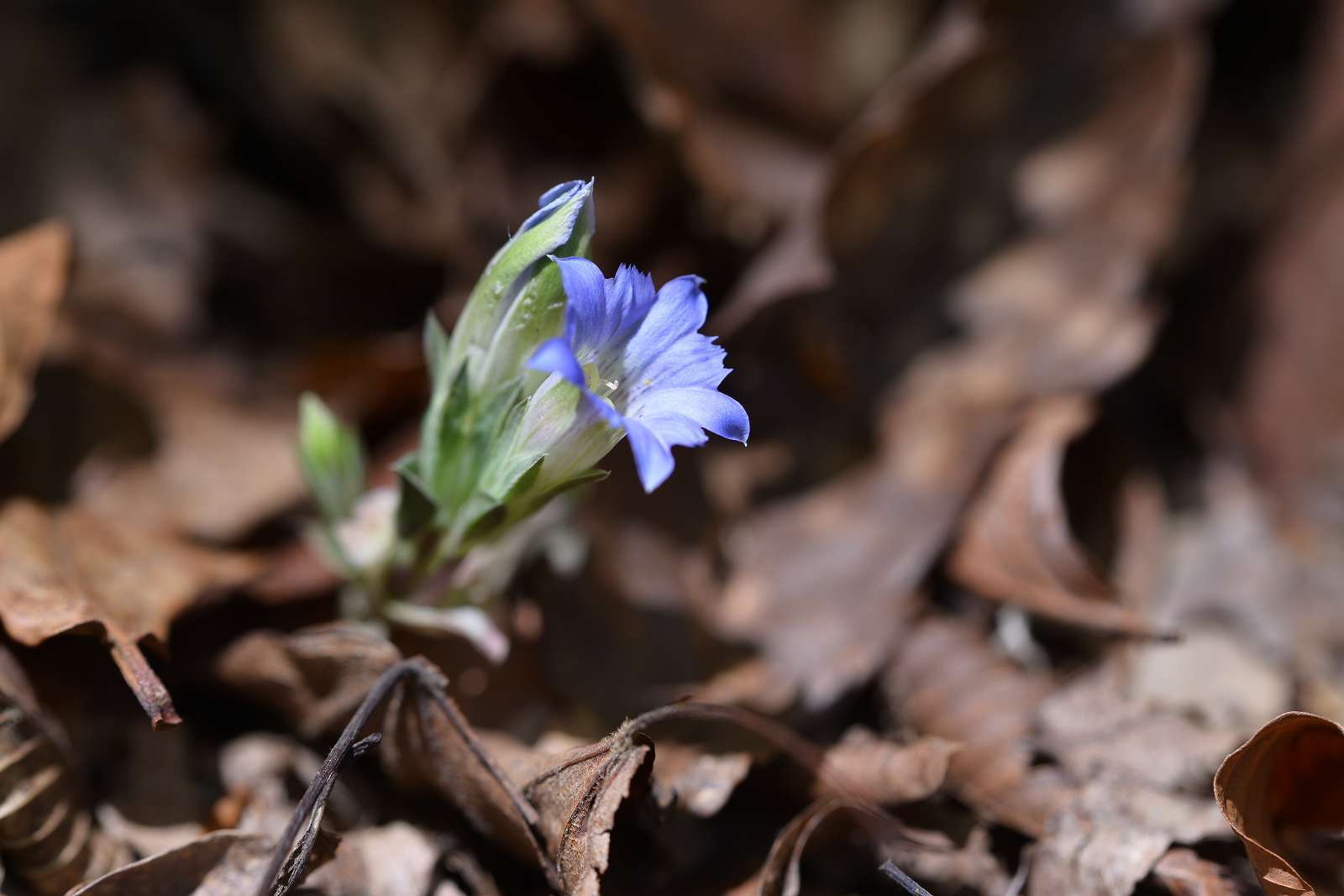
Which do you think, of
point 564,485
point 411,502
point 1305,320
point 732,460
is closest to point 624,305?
point 564,485

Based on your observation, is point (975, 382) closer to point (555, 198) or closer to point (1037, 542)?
point (1037, 542)

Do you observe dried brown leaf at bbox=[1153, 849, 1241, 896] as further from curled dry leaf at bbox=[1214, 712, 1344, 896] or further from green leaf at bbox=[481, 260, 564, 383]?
green leaf at bbox=[481, 260, 564, 383]

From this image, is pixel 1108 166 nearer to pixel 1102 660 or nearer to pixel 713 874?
pixel 1102 660

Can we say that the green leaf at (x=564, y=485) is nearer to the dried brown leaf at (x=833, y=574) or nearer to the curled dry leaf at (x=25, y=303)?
the dried brown leaf at (x=833, y=574)

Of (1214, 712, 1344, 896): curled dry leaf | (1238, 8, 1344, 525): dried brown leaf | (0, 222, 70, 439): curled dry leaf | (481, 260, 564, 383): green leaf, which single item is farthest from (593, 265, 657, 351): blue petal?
(1238, 8, 1344, 525): dried brown leaf

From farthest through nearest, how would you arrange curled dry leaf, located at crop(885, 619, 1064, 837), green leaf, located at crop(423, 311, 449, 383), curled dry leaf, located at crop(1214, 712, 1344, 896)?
green leaf, located at crop(423, 311, 449, 383), curled dry leaf, located at crop(885, 619, 1064, 837), curled dry leaf, located at crop(1214, 712, 1344, 896)
